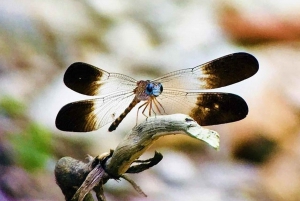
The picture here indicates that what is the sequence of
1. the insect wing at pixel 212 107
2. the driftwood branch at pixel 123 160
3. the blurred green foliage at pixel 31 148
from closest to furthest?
the driftwood branch at pixel 123 160 → the insect wing at pixel 212 107 → the blurred green foliage at pixel 31 148

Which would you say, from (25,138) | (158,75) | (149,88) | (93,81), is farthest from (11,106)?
(149,88)

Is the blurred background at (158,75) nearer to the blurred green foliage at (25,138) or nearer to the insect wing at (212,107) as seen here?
the blurred green foliage at (25,138)

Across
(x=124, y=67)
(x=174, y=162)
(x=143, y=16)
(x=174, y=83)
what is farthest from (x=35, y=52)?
(x=174, y=83)

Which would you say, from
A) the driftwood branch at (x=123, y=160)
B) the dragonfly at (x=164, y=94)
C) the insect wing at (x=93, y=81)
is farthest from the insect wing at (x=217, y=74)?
the driftwood branch at (x=123, y=160)

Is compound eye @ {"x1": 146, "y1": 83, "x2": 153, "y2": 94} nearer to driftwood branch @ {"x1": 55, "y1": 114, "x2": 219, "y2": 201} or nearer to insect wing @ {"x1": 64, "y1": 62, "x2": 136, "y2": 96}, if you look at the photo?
insect wing @ {"x1": 64, "y1": 62, "x2": 136, "y2": 96}

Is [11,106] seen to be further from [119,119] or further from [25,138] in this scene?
[119,119]
